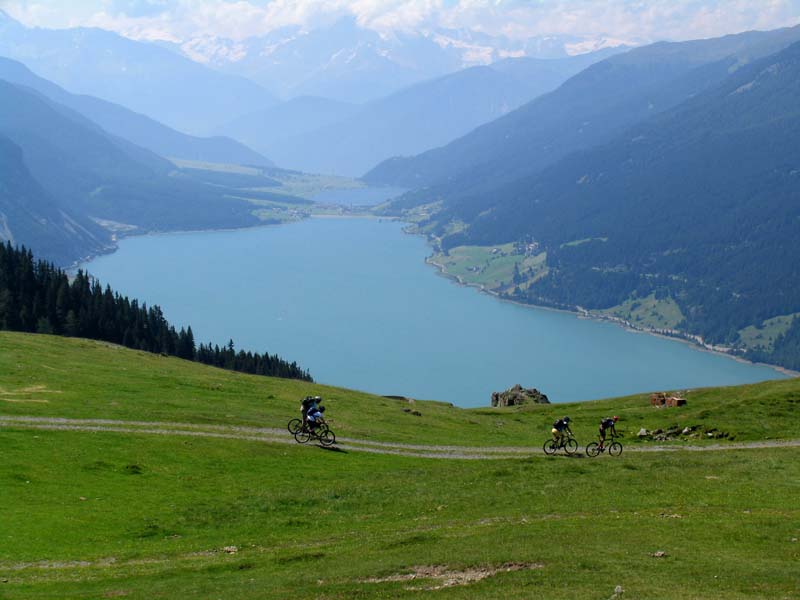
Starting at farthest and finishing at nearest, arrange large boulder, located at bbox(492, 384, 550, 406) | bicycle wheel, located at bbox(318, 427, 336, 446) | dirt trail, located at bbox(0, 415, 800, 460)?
large boulder, located at bbox(492, 384, 550, 406) → bicycle wheel, located at bbox(318, 427, 336, 446) → dirt trail, located at bbox(0, 415, 800, 460)

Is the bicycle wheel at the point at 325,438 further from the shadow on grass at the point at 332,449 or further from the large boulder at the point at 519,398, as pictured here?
the large boulder at the point at 519,398

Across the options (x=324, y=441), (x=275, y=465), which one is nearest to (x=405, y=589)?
(x=275, y=465)

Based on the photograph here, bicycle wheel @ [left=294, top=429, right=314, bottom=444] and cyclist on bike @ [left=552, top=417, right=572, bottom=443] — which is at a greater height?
cyclist on bike @ [left=552, top=417, right=572, bottom=443]

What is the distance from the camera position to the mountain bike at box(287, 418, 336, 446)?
169 feet

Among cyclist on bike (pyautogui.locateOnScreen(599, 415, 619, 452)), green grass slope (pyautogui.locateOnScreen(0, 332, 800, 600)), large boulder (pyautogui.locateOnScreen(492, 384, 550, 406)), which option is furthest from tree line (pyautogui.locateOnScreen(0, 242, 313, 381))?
cyclist on bike (pyautogui.locateOnScreen(599, 415, 619, 452))

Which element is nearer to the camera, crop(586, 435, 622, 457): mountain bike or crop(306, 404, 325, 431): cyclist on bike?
crop(586, 435, 622, 457): mountain bike

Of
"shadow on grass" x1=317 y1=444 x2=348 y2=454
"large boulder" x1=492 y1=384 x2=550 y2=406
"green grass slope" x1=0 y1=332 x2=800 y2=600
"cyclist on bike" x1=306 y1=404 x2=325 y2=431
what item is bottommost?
"green grass slope" x1=0 y1=332 x2=800 y2=600

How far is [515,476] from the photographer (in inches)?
1663

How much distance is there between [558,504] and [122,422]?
27.0 m

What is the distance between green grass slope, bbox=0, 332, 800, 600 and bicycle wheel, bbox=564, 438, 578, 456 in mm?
3551

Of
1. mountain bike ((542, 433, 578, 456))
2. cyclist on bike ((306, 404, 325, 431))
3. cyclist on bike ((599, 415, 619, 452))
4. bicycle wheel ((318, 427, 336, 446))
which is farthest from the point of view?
mountain bike ((542, 433, 578, 456))

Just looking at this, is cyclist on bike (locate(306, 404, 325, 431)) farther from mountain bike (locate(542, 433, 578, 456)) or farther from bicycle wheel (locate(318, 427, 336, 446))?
mountain bike (locate(542, 433, 578, 456))

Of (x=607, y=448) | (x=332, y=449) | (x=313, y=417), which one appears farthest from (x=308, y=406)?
(x=607, y=448)

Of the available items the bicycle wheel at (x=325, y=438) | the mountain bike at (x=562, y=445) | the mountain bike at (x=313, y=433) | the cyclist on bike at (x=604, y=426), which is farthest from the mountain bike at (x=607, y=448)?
the mountain bike at (x=313, y=433)
